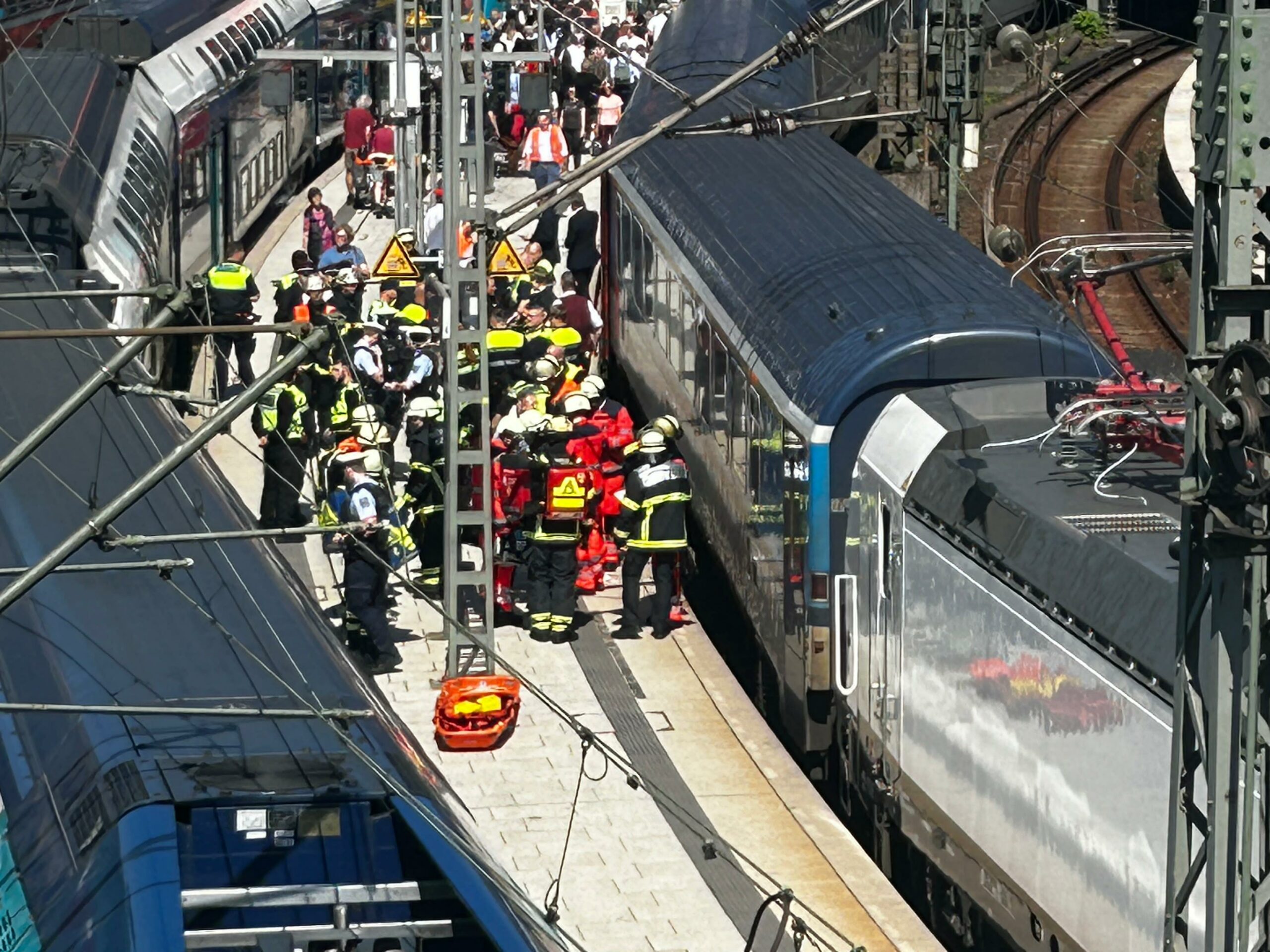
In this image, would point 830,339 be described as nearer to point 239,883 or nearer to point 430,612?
point 430,612

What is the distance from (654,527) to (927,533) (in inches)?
204

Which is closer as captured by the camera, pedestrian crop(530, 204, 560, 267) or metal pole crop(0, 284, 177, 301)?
metal pole crop(0, 284, 177, 301)

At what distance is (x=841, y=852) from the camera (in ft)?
46.8

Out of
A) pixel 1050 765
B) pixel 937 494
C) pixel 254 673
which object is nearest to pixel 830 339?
pixel 937 494

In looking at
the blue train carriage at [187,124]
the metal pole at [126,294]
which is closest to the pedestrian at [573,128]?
the blue train carriage at [187,124]

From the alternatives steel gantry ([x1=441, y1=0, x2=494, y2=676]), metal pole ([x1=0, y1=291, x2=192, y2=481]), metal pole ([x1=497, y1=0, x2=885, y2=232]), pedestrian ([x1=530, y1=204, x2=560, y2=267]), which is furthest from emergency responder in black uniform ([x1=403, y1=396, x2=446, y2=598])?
metal pole ([x1=0, y1=291, x2=192, y2=481])

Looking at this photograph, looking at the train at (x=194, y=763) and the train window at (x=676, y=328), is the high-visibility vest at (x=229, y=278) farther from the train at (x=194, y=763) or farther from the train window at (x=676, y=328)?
the train at (x=194, y=763)

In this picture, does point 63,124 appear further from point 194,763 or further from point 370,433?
point 194,763

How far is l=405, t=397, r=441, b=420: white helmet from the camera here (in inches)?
723

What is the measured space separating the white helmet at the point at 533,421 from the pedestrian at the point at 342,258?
6.29m

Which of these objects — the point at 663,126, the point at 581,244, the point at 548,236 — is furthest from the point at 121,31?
the point at 663,126

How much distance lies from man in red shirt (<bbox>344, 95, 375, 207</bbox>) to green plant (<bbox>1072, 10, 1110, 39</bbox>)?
17472mm

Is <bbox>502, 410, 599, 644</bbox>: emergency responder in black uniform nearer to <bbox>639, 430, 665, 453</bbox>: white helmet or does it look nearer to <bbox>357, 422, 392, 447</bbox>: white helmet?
<bbox>639, 430, 665, 453</bbox>: white helmet

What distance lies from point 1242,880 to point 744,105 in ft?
48.9
